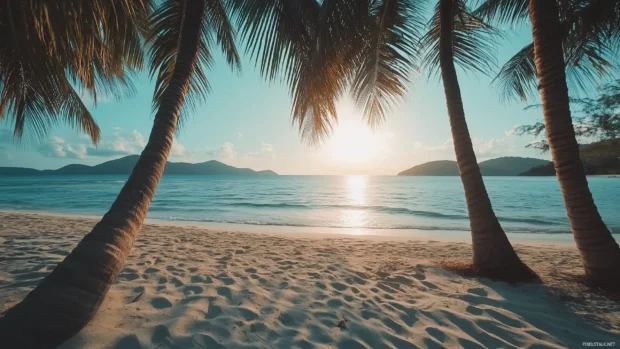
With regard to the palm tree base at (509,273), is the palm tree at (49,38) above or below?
above

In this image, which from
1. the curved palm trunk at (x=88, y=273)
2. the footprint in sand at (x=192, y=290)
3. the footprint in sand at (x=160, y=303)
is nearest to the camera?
the curved palm trunk at (x=88, y=273)

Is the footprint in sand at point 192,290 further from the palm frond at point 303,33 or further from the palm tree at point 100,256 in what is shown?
the palm frond at point 303,33

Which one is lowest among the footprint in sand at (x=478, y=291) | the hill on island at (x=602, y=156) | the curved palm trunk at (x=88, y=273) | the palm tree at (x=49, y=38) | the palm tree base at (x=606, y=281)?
the footprint in sand at (x=478, y=291)

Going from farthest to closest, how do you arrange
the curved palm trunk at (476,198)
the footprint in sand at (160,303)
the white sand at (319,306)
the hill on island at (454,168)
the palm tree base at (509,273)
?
1. the hill on island at (454,168)
2. the curved palm trunk at (476,198)
3. the palm tree base at (509,273)
4. the footprint in sand at (160,303)
5. the white sand at (319,306)

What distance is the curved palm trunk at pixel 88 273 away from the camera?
1.79m

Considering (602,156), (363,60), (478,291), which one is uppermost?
(363,60)

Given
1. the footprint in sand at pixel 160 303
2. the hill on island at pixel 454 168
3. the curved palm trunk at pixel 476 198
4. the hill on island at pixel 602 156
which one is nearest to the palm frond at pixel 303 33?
the curved palm trunk at pixel 476 198

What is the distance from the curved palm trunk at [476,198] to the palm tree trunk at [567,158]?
75 cm

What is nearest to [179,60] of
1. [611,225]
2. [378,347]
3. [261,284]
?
[261,284]

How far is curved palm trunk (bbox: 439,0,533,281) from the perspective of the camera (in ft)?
13.1

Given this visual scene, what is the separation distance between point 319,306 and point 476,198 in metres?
2.77

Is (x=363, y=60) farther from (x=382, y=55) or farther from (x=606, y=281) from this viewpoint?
(x=606, y=281)

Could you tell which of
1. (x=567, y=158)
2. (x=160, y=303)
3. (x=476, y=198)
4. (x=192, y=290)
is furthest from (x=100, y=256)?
(x=567, y=158)

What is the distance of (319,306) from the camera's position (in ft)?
9.96
